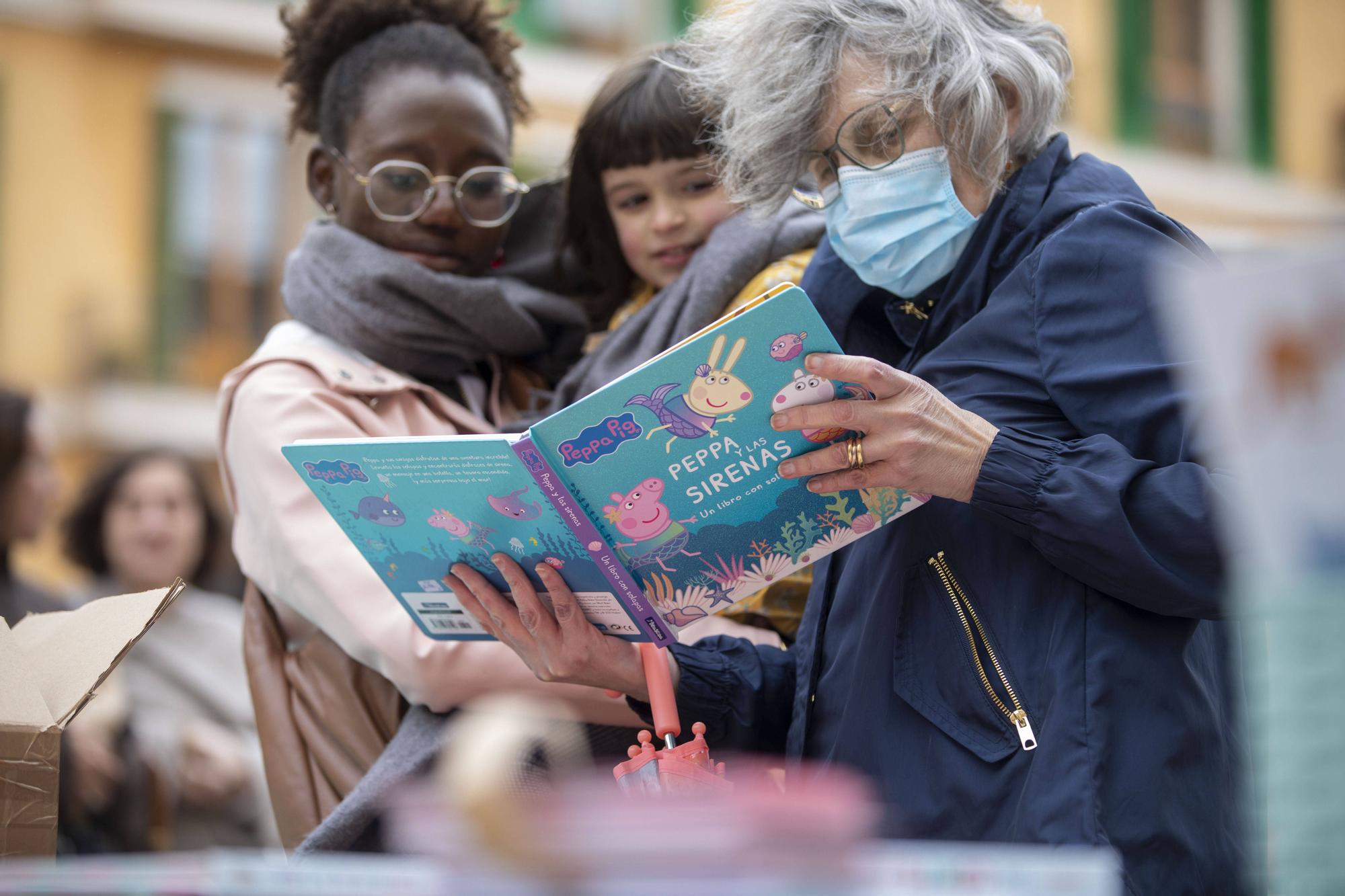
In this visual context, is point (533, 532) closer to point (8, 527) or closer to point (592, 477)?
point (592, 477)

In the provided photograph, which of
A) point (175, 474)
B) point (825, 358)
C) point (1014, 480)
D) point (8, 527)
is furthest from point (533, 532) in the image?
point (175, 474)

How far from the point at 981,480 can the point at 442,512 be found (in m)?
0.70

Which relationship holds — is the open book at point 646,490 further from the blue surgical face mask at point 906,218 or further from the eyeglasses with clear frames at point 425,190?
the eyeglasses with clear frames at point 425,190

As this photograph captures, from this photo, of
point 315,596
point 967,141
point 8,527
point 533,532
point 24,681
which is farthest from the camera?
point 8,527

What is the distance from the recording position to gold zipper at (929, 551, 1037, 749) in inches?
69.8

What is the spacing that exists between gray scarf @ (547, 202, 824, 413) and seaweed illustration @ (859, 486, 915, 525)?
0.69 metres

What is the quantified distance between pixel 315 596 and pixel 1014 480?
1.16 metres

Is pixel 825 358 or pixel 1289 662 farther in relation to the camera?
pixel 825 358

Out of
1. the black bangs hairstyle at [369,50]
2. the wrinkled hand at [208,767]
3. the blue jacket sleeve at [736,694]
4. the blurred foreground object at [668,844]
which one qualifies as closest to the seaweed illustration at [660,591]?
the blue jacket sleeve at [736,694]

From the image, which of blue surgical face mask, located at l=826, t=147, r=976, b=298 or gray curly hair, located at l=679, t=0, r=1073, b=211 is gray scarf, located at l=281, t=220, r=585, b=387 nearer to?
gray curly hair, located at l=679, t=0, r=1073, b=211

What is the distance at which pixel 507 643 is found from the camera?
6.93 ft

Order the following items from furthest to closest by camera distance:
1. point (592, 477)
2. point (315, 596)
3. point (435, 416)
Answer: point (435, 416)
point (315, 596)
point (592, 477)

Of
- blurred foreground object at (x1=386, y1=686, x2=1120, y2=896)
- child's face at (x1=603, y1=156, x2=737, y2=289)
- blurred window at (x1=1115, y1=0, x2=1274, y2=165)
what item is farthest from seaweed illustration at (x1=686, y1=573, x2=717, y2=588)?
blurred window at (x1=1115, y1=0, x2=1274, y2=165)

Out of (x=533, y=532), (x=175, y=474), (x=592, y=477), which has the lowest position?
(x=175, y=474)
